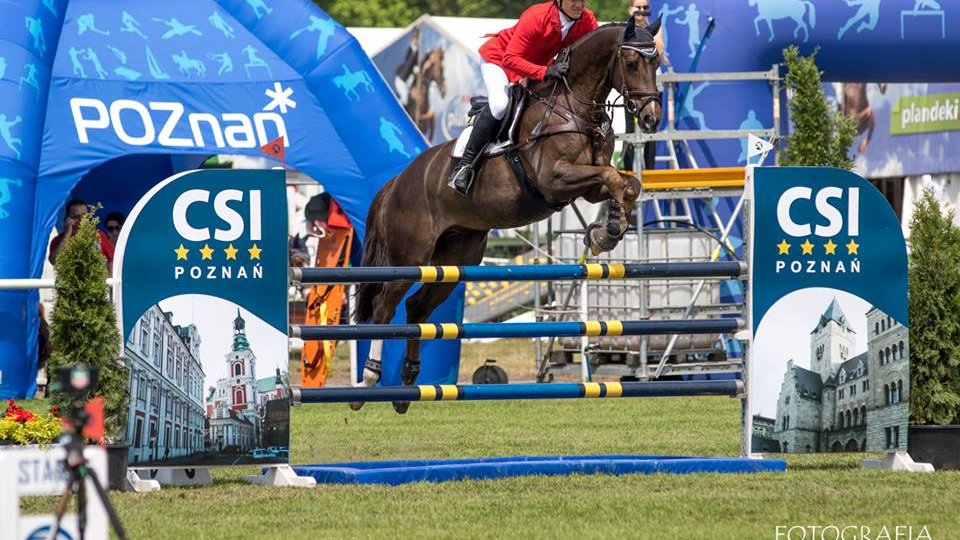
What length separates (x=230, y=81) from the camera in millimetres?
12062

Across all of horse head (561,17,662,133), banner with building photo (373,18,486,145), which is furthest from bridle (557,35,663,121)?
banner with building photo (373,18,486,145)

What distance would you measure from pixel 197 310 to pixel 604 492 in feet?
6.19

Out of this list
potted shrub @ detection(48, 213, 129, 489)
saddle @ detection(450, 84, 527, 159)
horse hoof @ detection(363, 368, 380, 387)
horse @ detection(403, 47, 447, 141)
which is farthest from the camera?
horse @ detection(403, 47, 447, 141)

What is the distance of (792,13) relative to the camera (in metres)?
12.5

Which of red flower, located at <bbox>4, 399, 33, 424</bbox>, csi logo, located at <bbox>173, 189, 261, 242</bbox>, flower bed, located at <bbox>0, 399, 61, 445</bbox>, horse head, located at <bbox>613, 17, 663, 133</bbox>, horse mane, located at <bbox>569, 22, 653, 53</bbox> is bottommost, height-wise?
flower bed, located at <bbox>0, 399, 61, 445</bbox>

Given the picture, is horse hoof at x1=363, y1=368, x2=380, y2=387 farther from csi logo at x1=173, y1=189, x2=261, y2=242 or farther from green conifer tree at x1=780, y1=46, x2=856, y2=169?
green conifer tree at x1=780, y1=46, x2=856, y2=169

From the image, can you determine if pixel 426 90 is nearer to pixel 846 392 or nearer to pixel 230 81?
pixel 230 81

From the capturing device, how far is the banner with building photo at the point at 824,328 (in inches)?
279

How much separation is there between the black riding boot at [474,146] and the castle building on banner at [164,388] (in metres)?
2.06

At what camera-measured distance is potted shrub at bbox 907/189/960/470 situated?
7.19 metres

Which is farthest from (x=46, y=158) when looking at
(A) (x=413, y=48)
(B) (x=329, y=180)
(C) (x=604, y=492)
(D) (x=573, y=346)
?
(A) (x=413, y=48)

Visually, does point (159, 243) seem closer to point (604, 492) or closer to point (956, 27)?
point (604, 492)

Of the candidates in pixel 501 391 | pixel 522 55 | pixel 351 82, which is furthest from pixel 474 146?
pixel 351 82

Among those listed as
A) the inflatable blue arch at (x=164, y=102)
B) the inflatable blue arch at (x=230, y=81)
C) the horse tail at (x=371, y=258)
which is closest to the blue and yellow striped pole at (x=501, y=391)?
the horse tail at (x=371, y=258)
